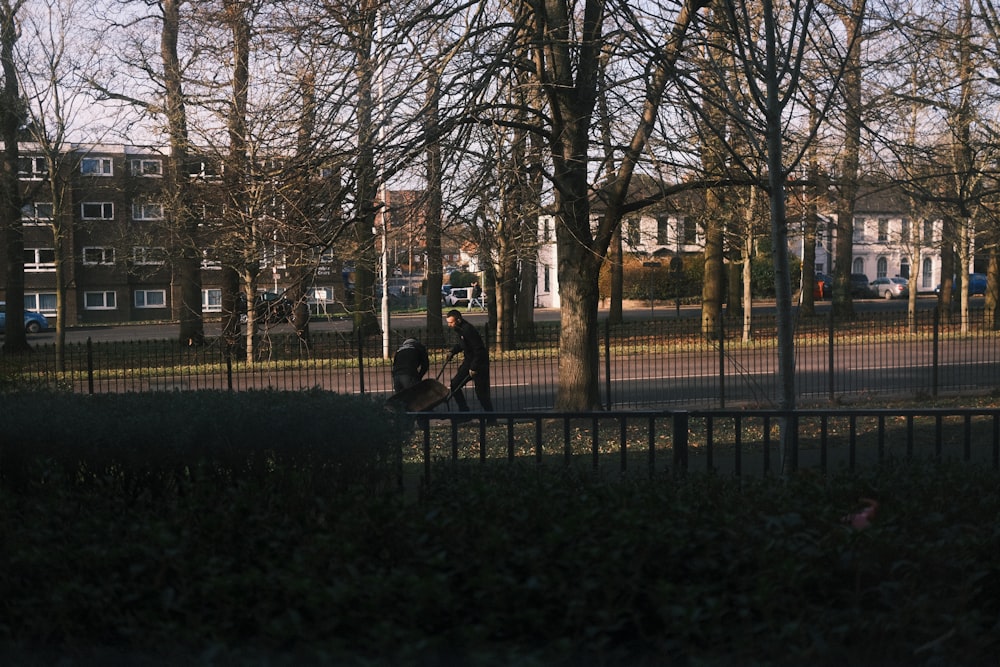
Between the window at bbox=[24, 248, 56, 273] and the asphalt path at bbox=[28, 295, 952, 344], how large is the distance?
6.96m

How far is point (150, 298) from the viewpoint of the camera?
58.9 metres

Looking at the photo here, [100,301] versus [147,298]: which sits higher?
[147,298]

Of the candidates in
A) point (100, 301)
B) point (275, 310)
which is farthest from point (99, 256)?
point (275, 310)

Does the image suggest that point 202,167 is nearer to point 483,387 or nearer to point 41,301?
point 483,387

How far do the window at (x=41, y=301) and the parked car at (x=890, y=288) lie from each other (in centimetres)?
5130

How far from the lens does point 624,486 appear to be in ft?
19.0

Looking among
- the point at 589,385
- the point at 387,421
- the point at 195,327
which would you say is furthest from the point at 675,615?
the point at 195,327

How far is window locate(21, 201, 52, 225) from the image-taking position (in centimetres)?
3019

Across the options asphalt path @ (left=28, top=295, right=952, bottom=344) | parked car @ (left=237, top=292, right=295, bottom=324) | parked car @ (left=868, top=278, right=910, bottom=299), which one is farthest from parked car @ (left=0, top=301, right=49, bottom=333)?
parked car @ (left=868, top=278, right=910, bottom=299)

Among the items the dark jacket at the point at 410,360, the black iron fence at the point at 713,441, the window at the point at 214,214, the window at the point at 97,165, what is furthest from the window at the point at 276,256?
the window at the point at 97,165

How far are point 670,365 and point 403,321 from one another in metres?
26.1

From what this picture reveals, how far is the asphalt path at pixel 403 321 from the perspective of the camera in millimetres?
42500

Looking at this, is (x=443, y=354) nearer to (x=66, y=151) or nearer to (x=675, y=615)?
(x=66, y=151)

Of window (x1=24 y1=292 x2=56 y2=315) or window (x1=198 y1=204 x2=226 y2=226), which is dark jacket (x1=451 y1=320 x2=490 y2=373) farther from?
window (x1=24 y1=292 x2=56 y2=315)
